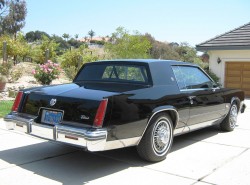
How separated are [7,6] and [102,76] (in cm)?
4231

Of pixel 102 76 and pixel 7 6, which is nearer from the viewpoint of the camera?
pixel 102 76

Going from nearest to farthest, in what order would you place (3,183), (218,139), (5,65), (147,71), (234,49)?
(3,183), (147,71), (218,139), (5,65), (234,49)

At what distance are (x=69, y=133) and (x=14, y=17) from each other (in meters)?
46.2

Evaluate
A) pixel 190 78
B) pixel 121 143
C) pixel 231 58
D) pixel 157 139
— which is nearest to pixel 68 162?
pixel 121 143

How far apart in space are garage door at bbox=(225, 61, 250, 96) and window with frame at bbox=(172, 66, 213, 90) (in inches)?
442

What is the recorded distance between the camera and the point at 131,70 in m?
5.41

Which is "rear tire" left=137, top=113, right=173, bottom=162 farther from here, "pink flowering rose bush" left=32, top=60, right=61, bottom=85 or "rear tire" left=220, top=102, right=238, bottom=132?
"pink flowering rose bush" left=32, top=60, right=61, bottom=85

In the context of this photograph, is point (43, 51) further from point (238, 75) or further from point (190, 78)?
point (190, 78)

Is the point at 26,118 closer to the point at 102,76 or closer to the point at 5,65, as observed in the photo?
the point at 102,76

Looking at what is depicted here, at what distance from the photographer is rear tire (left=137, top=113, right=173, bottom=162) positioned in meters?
4.73

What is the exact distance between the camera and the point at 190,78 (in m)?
6.05

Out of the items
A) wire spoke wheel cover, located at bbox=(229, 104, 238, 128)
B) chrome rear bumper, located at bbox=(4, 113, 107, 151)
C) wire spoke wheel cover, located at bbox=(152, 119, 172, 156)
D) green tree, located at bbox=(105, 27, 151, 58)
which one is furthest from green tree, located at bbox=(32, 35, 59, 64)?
wire spoke wheel cover, located at bbox=(152, 119, 172, 156)

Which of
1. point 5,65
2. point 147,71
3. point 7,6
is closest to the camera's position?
point 147,71

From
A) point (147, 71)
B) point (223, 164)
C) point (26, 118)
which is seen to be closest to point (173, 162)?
point (223, 164)
